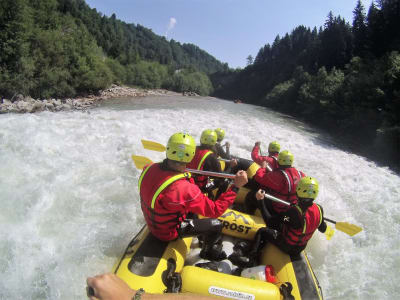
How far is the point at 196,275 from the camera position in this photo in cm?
256

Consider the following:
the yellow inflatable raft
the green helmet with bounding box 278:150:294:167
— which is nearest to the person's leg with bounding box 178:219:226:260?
Answer: the yellow inflatable raft

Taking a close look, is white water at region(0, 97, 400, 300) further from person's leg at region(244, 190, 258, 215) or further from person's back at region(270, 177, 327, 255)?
person's back at region(270, 177, 327, 255)

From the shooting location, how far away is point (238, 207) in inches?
213

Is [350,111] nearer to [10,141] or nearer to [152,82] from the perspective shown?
[10,141]

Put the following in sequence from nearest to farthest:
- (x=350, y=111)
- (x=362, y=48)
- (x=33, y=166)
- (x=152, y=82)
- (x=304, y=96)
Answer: (x=33, y=166)
(x=350, y=111)
(x=304, y=96)
(x=362, y=48)
(x=152, y=82)

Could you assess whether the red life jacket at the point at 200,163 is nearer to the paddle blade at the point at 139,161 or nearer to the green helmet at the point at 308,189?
the paddle blade at the point at 139,161

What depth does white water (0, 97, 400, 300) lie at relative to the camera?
3.41m

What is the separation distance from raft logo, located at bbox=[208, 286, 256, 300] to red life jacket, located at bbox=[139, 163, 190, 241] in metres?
0.80

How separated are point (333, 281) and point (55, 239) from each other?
4.51m

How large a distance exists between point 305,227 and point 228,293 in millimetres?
1331

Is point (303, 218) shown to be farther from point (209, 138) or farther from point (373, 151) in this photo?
point (373, 151)

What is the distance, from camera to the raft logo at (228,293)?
248 cm

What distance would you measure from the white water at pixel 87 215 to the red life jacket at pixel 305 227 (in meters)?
1.35

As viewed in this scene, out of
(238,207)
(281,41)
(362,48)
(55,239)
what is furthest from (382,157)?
(281,41)
